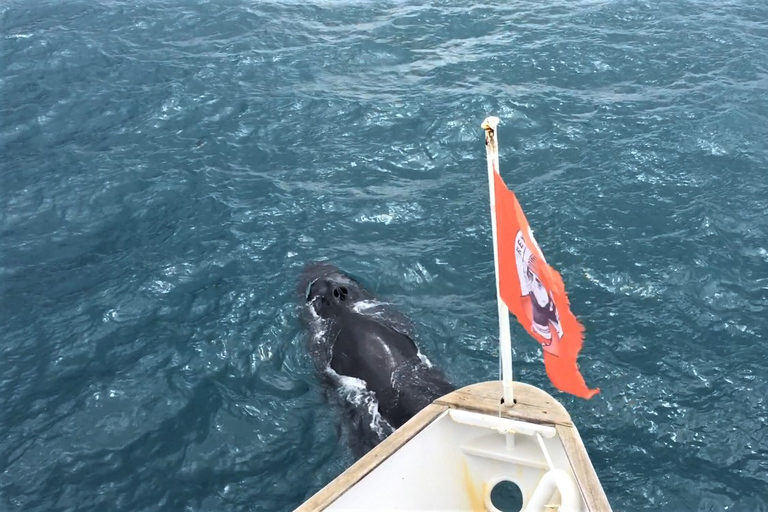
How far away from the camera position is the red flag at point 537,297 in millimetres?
7043

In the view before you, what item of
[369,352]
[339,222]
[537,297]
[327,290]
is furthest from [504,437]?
[339,222]

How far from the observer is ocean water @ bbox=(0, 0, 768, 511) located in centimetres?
1075

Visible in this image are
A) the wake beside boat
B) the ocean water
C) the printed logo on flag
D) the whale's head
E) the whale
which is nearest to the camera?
the wake beside boat

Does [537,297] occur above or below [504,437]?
above

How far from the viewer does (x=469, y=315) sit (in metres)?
12.9

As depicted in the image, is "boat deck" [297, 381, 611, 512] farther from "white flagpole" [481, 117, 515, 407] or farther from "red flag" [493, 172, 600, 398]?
"red flag" [493, 172, 600, 398]

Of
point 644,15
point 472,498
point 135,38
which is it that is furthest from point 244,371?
point 644,15

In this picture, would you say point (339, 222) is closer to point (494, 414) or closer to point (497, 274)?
point (494, 414)

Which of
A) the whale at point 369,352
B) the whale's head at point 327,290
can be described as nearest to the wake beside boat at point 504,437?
the whale at point 369,352

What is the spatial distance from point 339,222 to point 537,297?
28.8 ft

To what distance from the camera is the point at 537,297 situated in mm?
7113

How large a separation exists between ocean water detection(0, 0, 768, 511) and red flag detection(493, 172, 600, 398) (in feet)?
12.1

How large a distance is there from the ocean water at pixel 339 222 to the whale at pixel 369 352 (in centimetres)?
39

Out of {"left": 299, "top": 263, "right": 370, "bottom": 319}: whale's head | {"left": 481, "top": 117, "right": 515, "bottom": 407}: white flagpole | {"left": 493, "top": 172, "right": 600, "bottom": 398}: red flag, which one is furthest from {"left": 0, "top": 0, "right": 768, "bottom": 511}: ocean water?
{"left": 493, "top": 172, "right": 600, "bottom": 398}: red flag
